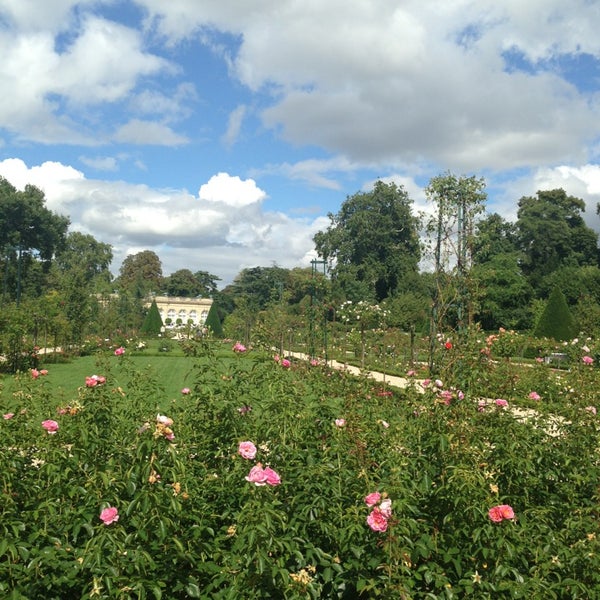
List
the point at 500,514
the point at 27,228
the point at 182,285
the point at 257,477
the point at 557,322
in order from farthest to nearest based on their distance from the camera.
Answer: the point at 182,285 → the point at 27,228 → the point at 557,322 → the point at 500,514 → the point at 257,477

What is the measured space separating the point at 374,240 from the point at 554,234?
1251 cm

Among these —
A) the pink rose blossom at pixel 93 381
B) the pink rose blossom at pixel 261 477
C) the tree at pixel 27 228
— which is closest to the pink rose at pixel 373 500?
the pink rose blossom at pixel 261 477

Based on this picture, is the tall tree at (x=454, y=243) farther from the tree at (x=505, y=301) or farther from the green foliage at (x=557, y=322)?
the tree at (x=505, y=301)

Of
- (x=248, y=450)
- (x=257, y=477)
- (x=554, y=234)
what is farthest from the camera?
(x=554, y=234)

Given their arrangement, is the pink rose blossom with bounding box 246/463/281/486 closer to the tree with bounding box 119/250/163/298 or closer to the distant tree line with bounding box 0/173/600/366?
the distant tree line with bounding box 0/173/600/366

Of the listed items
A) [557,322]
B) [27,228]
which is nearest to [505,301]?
[557,322]

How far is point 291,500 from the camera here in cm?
261

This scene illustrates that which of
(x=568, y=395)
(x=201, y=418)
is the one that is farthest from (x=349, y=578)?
(x=568, y=395)

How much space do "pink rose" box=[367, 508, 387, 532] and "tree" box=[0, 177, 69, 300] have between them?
41.9 metres

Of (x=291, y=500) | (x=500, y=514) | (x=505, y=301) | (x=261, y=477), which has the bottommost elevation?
(x=291, y=500)

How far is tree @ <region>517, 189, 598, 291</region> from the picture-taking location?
1626 inches

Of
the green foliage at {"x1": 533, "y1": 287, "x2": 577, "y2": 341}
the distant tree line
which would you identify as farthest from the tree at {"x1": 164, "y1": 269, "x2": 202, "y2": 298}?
the green foliage at {"x1": 533, "y1": 287, "x2": 577, "y2": 341}

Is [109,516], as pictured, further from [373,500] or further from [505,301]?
[505,301]

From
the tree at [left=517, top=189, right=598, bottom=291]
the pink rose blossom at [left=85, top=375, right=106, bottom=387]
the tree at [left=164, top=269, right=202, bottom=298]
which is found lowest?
the pink rose blossom at [left=85, top=375, right=106, bottom=387]
